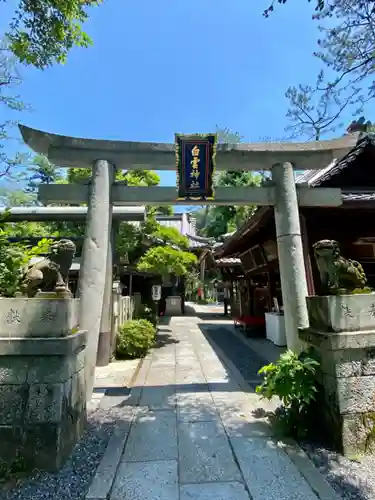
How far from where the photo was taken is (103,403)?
5293mm

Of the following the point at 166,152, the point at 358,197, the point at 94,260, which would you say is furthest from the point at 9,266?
the point at 358,197

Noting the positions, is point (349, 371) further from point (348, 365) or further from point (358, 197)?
point (358, 197)

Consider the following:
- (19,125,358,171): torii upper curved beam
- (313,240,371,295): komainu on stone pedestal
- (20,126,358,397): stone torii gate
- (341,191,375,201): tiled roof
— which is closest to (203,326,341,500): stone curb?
(20,126,358,397): stone torii gate

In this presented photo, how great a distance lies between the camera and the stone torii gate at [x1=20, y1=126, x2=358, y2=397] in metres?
5.24

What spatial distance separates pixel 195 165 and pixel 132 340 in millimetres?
5596

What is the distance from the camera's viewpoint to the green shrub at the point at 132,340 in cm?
875

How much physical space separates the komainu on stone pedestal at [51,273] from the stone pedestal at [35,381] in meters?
0.46

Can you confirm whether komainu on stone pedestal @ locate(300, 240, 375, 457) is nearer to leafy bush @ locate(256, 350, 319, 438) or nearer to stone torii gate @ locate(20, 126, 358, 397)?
leafy bush @ locate(256, 350, 319, 438)

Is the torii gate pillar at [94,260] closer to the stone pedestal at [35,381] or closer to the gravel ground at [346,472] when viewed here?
the stone pedestal at [35,381]

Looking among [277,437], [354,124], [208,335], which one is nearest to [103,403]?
[277,437]

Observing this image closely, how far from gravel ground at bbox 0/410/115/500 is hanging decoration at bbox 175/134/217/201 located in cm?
428

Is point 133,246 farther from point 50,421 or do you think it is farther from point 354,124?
point 354,124

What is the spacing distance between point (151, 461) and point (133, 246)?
7722mm

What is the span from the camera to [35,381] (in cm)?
329
